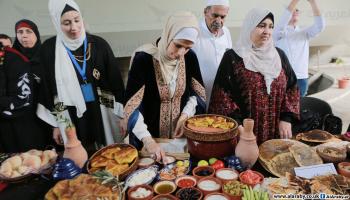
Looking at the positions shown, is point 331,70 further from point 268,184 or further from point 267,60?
point 268,184

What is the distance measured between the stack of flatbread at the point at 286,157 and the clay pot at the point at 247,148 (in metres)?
0.09

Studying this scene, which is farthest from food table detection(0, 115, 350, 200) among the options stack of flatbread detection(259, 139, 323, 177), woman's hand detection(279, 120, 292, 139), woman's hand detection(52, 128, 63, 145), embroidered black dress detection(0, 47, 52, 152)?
embroidered black dress detection(0, 47, 52, 152)

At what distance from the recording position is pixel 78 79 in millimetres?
1982

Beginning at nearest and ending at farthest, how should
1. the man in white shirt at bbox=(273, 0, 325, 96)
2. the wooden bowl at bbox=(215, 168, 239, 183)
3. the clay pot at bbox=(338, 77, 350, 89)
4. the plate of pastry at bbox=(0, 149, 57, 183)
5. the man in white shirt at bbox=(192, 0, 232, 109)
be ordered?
the wooden bowl at bbox=(215, 168, 239, 183) → the plate of pastry at bbox=(0, 149, 57, 183) → the man in white shirt at bbox=(192, 0, 232, 109) → the man in white shirt at bbox=(273, 0, 325, 96) → the clay pot at bbox=(338, 77, 350, 89)

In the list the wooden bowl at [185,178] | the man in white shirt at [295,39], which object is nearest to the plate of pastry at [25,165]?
the wooden bowl at [185,178]

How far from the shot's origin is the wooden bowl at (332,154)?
1354 millimetres

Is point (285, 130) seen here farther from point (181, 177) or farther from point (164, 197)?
point (164, 197)

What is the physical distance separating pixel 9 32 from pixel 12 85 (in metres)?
2.55

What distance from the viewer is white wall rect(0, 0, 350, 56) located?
159 inches

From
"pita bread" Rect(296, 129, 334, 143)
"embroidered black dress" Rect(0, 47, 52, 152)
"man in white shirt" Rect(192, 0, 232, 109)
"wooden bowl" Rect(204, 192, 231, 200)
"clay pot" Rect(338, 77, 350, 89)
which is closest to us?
"wooden bowl" Rect(204, 192, 231, 200)

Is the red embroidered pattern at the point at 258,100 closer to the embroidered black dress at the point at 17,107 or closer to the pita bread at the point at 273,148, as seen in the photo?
the pita bread at the point at 273,148

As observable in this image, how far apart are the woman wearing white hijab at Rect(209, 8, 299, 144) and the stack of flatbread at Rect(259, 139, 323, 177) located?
35 centimetres

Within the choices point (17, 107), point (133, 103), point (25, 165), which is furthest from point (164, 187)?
point (17, 107)

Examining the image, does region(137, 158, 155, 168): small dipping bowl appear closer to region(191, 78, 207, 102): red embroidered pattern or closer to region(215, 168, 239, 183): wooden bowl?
region(215, 168, 239, 183): wooden bowl
